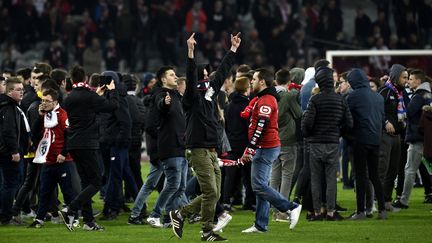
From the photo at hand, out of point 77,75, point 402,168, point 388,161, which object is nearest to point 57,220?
point 77,75

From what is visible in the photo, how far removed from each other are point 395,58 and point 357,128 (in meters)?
9.68

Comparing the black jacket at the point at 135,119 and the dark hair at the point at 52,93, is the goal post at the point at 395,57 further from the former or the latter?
the dark hair at the point at 52,93

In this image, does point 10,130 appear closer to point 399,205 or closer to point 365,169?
point 365,169

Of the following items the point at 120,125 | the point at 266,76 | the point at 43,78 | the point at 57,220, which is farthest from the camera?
the point at 43,78

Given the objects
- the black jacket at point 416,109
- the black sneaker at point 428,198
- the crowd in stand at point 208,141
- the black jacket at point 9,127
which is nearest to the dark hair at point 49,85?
the crowd in stand at point 208,141

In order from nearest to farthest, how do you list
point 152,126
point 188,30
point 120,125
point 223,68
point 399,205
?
point 223,68, point 152,126, point 120,125, point 399,205, point 188,30

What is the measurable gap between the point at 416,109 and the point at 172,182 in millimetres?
4460

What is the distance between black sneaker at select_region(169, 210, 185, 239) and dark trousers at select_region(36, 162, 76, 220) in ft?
7.17

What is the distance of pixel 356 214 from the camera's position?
15.0 meters

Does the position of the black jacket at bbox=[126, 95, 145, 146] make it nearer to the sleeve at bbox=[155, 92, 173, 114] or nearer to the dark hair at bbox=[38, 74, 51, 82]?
the dark hair at bbox=[38, 74, 51, 82]

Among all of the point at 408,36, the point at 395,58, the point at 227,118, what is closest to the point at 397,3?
the point at 408,36

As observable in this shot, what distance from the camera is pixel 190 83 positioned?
39.9ft

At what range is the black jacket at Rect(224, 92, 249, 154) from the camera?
16.0m

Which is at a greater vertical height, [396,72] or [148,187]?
[396,72]
